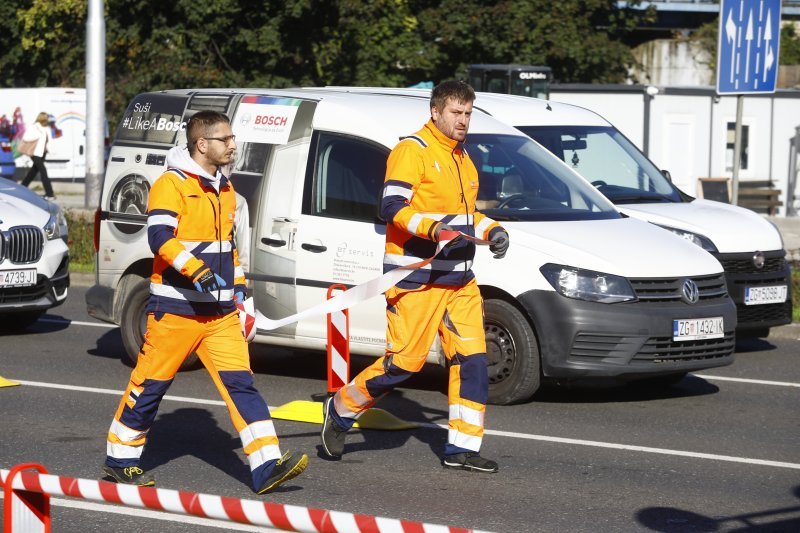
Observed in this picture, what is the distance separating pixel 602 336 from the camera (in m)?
8.84

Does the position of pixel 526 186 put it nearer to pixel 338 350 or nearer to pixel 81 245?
pixel 338 350

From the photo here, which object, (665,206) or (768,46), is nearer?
(665,206)

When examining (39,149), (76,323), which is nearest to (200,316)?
(76,323)

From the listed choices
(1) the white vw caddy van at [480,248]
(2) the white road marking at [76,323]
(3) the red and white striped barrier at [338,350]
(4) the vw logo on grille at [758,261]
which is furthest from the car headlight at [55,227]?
(4) the vw logo on grille at [758,261]

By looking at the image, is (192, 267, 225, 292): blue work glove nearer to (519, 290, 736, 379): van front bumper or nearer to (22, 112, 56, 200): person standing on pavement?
(519, 290, 736, 379): van front bumper

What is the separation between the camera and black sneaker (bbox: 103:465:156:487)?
268 inches

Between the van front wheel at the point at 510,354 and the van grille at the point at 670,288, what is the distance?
712 millimetres

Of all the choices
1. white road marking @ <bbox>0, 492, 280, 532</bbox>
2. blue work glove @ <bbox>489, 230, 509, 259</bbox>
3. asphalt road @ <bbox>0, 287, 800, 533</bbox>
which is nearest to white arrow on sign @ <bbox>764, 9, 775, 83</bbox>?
asphalt road @ <bbox>0, 287, 800, 533</bbox>

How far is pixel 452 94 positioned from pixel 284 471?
6.59 ft

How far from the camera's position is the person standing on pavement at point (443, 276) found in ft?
23.8

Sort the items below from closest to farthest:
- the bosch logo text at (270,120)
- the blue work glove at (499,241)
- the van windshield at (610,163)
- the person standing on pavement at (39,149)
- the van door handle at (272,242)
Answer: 1. the blue work glove at (499,241)
2. the van door handle at (272,242)
3. the bosch logo text at (270,120)
4. the van windshield at (610,163)
5. the person standing on pavement at (39,149)

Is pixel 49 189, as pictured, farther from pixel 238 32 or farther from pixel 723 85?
pixel 723 85

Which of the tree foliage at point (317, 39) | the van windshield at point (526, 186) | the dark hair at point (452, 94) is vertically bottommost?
the van windshield at point (526, 186)

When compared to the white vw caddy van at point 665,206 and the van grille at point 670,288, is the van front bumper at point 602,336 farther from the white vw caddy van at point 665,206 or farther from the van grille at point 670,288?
the white vw caddy van at point 665,206
